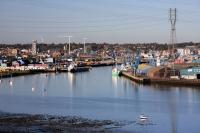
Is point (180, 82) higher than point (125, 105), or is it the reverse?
point (180, 82)

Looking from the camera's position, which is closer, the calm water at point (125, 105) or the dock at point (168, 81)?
Result: the calm water at point (125, 105)

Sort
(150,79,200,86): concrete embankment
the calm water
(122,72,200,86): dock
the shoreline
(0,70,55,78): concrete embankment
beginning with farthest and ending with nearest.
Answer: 1. (0,70,55,78): concrete embankment
2. (122,72,200,86): dock
3. (150,79,200,86): concrete embankment
4. the calm water
5. the shoreline

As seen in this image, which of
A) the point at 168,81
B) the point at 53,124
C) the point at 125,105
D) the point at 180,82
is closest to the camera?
the point at 53,124

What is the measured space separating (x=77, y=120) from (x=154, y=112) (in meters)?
2.89

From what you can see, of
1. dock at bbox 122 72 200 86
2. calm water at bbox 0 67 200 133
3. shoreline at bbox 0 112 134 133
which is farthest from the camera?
dock at bbox 122 72 200 86

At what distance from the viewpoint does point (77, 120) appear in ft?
42.3

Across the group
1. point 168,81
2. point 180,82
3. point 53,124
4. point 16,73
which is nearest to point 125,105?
point 53,124

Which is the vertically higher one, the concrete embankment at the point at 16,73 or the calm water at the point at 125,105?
the concrete embankment at the point at 16,73

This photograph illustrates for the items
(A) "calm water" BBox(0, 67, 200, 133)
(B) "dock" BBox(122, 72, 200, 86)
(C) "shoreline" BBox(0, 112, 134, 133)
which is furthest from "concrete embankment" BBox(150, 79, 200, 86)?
(C) "shoreline" BBox(0, 112, 134, 133)

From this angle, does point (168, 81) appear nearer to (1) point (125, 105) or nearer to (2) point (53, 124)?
(1) point (125, 105)

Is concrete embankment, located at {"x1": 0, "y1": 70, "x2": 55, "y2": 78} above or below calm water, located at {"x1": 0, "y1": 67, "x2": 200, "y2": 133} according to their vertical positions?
above

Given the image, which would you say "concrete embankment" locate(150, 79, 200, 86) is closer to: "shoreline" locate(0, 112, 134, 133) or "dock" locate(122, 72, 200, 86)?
"dock" locate(122, 72, 200, 86)

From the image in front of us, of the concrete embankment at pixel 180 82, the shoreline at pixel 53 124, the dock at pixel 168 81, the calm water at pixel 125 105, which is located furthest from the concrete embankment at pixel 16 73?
the shoreline at pixel 53 124

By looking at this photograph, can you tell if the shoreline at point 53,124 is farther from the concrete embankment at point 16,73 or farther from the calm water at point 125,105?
the concrete embankment at point 16,73
